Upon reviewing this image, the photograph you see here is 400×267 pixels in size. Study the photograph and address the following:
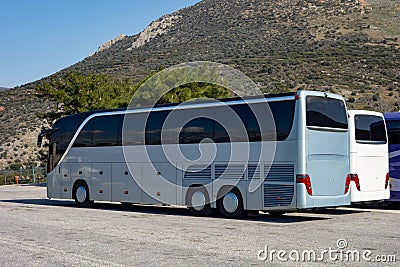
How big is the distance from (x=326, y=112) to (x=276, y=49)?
2293 inches

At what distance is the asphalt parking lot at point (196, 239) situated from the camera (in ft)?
33.9

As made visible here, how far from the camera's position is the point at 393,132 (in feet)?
65.0

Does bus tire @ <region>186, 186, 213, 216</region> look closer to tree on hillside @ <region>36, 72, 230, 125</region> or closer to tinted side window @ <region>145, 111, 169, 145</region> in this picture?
tinted side window @ <region>145, 111, 169, 145</region>

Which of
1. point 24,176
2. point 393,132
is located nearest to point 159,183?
point 393,132

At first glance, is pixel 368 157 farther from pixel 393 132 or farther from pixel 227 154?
pixel 227 154

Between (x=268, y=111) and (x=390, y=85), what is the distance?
141 ft

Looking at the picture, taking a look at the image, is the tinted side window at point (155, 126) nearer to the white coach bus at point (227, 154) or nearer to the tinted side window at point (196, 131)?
the white coach bus at point (227, 154)

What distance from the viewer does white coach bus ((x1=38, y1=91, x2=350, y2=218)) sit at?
16.0m

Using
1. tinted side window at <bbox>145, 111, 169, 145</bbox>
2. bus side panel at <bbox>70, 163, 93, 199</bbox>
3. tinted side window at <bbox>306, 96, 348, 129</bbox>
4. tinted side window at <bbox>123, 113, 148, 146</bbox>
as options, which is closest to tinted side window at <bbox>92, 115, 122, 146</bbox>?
tinted side window at <bbox>123, 113, 148, 146</bbox>

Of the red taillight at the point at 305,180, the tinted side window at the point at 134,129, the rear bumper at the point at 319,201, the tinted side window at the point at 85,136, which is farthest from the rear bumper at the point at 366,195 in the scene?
the tinted side window at the point at 85,136

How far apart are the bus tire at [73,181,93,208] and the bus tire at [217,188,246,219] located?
260 inches

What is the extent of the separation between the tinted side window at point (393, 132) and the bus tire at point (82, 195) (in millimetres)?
10479

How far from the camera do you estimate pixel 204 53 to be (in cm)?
7469

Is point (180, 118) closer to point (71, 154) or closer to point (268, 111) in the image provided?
point (268, 111)
